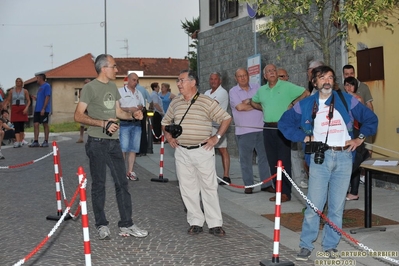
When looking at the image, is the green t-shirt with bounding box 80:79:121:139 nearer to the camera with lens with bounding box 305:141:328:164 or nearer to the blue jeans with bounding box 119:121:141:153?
the camera with lens with bounding box 305:141:328:164

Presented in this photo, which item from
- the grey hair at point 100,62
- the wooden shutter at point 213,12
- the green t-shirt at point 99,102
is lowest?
the green t-shirt at point 99,102

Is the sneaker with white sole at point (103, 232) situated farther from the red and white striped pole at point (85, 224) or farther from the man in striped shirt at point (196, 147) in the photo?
the red and white striped pole at point (85, 224)

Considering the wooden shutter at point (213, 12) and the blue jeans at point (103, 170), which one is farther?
the wooden shutter at point (213, 12)

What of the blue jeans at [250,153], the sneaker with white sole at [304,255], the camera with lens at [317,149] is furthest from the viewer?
the blue jeans at [250,153]

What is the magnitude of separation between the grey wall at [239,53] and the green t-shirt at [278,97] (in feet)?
9.21

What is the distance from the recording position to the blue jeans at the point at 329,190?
7.46 meters

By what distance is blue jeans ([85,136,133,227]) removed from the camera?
8789 mm

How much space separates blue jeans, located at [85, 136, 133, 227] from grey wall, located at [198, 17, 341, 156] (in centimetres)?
613

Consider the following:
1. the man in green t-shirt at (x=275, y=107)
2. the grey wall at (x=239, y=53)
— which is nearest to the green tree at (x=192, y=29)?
the grey wall at (x=239, y=53)

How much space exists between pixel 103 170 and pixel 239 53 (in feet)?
36.8

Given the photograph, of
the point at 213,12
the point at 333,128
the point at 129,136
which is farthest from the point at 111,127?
the point at 213,12

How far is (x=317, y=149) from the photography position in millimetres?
7391

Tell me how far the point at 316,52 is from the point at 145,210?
18.7ft

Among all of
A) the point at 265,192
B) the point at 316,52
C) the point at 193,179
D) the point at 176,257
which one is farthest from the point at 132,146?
the point at 176,257
